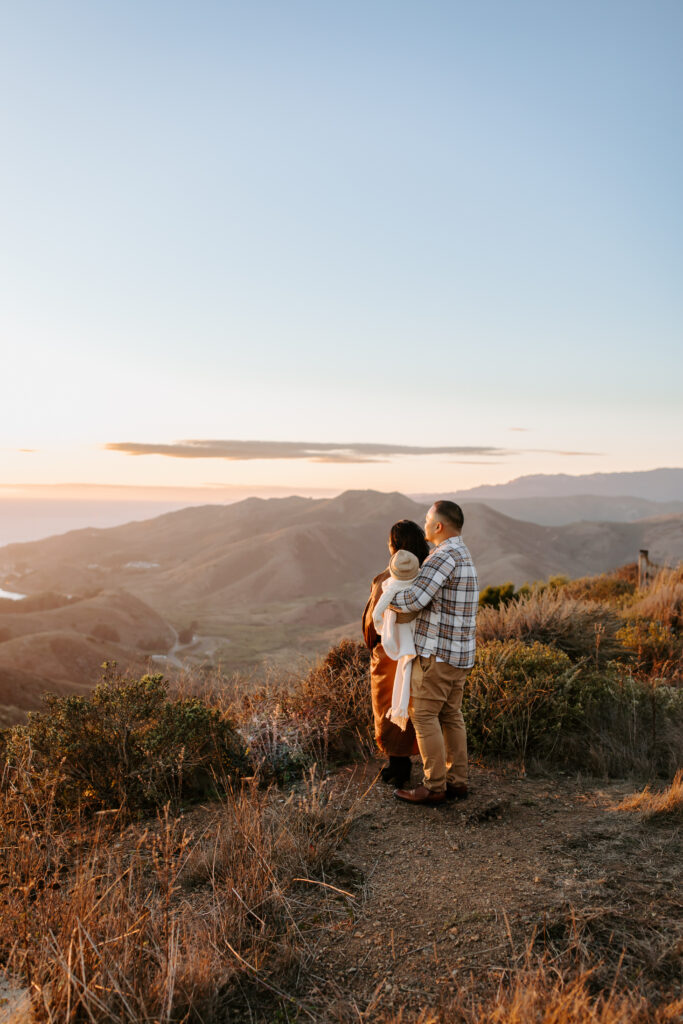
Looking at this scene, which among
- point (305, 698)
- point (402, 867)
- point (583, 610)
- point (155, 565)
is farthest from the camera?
point (155, 565)

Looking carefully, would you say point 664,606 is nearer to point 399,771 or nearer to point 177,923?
point 399,771

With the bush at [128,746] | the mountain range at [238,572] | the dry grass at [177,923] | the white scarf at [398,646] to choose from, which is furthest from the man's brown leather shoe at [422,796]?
the mountain range at [238,572]

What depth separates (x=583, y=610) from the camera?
27.8 ft

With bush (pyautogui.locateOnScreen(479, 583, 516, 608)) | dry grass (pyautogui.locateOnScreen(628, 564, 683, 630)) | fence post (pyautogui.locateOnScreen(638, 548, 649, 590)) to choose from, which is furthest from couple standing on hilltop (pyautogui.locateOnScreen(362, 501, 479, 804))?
fence post (pyautogui.locateOnScreen(638, 548, 649, 590))

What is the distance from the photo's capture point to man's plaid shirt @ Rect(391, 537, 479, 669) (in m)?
4.23

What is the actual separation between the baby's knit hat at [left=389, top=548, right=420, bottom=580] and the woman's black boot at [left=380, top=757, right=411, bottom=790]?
1.49 metres

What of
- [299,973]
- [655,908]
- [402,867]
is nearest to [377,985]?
[299,973]

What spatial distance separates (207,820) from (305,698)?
1.91 metres

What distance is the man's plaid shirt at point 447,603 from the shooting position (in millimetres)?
4230

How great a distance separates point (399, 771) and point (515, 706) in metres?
1.25

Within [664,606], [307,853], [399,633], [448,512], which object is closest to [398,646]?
[399,633]

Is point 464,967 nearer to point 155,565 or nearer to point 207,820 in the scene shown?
point 207,820

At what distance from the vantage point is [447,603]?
14.3ft

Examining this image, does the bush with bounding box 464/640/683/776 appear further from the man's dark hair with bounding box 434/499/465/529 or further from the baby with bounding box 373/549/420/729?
the man's dark hair with bounding box 434/499/465/529
